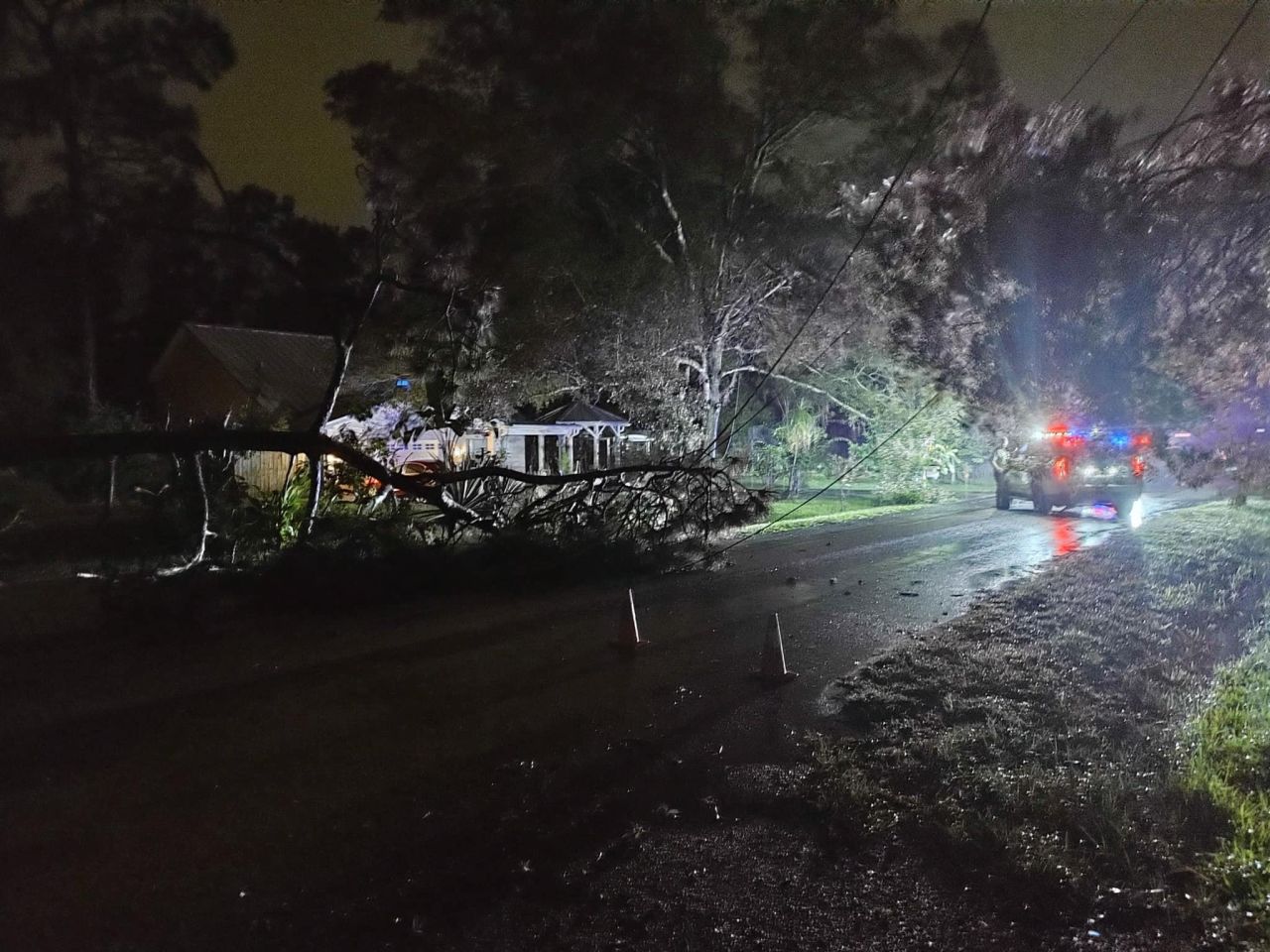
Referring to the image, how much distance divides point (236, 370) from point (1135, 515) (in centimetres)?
2265

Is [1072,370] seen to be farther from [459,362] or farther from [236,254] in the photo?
[236,254]

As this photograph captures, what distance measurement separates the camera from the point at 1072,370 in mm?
11398

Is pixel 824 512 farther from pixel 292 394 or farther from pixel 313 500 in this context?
pixel 313 500

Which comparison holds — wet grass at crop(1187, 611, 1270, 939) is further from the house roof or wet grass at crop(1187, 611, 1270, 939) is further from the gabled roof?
the house roof

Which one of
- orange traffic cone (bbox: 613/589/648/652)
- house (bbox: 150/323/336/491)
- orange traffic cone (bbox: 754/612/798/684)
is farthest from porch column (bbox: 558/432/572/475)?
orange traffic cone (bbox: 754/612/798/684)

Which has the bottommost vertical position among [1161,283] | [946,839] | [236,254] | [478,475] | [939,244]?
[946,839]

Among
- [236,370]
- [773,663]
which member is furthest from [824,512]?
[773,663]

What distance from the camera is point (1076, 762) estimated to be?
5613mm

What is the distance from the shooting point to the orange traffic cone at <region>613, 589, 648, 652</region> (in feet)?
29.1

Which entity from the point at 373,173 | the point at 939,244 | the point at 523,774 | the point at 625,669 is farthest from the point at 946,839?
the point at 373,173

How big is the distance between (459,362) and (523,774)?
9.78 metres

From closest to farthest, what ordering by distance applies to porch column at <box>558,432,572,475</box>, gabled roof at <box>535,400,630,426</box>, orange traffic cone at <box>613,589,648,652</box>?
orange traffic cone at <box>613,589,648,652</box>
gabled roof at <box>535,400,630,426</box>
porch column at <box>558,432,572,475</box>

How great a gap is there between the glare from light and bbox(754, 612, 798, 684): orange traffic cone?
1346 centimetres

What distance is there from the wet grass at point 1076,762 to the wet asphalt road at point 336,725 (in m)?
0.76
